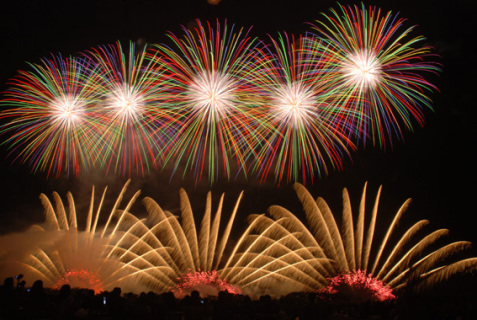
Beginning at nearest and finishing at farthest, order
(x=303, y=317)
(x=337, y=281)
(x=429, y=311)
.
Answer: (x=303, y=317), (x=429, y=311), (x=337, y=281)

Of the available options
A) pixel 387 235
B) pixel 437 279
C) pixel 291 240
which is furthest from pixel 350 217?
pixel 437 279

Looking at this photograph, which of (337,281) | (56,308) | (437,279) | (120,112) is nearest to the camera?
(56,308)

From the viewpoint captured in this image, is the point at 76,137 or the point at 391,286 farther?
the point at 391,286

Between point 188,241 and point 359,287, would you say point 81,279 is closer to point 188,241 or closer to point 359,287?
point 188,241

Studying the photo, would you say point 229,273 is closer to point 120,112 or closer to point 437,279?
point 120,112

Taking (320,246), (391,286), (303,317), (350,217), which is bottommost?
(303,317)

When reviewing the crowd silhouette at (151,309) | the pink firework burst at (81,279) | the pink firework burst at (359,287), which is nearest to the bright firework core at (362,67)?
the crowd silhouette at (151,309)

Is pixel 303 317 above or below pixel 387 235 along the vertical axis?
below

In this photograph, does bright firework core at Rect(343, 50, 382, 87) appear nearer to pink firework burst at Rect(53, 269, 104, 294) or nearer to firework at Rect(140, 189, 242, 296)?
firework at Rect(140, 189, 242, 296)
